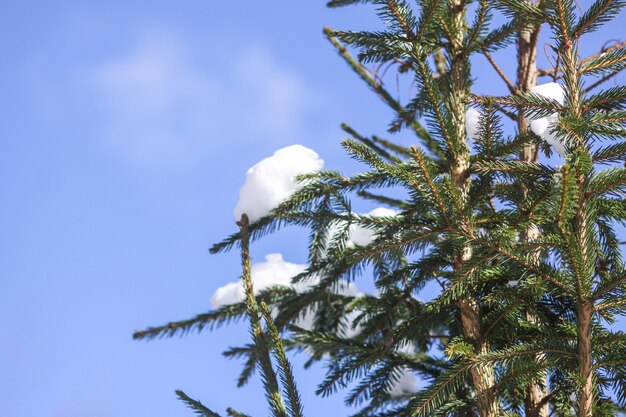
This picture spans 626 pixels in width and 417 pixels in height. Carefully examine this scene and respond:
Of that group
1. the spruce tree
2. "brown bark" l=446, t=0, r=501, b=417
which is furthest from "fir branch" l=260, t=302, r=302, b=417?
"brown bark" l=446, t=0, r=501, b=417

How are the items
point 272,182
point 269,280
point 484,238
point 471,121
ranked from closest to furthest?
point 484,238 < point 471,121 < point 272,182 < point 269,280

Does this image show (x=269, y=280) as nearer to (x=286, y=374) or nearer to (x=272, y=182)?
(x=272, y=182)

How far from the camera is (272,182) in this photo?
407 cm

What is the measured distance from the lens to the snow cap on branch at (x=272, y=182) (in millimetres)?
4047

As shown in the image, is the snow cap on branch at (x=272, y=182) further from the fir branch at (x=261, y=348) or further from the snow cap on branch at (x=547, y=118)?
the snow cap on branch at (x=547, y=118)

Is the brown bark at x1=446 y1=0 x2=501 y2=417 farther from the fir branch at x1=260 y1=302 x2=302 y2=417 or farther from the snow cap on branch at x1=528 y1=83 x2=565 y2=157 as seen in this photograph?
the fir branch at x1=260 y1=302 x2=302 y2=417

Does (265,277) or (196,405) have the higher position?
(265,277)

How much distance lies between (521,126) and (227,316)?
2.25 m

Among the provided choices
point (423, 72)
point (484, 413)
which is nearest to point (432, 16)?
point (423, 72)

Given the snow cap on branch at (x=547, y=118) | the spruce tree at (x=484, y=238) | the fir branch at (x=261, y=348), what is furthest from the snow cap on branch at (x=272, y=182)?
the snow cap on branch at (x=547, y=118)

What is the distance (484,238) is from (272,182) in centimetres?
161

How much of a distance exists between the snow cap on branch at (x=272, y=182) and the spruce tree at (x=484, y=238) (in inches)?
2.8

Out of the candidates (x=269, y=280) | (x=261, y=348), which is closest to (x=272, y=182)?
(x=269, y=280)

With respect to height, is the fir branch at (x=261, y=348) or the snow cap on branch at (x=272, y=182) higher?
the snow cap on branch at (x=272, y=182)
